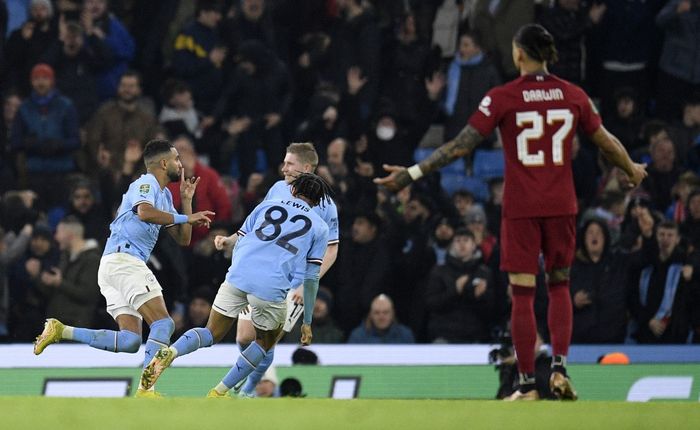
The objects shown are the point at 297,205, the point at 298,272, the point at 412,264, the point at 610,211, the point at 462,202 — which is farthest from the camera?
the point at 462,202

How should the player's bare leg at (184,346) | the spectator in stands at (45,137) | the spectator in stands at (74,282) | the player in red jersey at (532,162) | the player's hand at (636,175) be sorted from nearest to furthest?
the player in red jersey at (532,162) < the player's hand at (636,175) < the player's bare leg at (184,346) < the spectator in stands at (74,282) < the spectator in stands at (45,137)

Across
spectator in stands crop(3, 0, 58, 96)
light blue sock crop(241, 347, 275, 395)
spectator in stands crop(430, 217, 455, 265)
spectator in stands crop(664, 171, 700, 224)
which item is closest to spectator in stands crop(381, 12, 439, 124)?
spectator in stands crop(430, 217, 455, 265)

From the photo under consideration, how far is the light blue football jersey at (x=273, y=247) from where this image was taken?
404 inches

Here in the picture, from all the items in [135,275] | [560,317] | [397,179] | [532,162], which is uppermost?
[532,162]

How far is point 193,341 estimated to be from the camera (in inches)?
402

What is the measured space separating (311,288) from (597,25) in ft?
26.9

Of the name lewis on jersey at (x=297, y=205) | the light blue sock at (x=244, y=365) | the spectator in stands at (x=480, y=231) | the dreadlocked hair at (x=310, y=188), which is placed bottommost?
the light blue sock at (x=244, y=365)

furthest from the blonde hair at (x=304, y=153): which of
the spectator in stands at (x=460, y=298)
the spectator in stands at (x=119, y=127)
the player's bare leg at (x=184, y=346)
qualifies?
the spectator in stands at (x=119, y=127)

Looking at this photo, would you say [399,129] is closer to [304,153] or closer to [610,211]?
[610,211]

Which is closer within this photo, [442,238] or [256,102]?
[442,238]

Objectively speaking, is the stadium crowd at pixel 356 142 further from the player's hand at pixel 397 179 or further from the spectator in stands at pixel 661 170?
the player's hand at pixel 397 179

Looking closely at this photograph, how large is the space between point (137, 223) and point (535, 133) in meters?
3.01

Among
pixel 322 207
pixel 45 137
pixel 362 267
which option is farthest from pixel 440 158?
pixel 45 137

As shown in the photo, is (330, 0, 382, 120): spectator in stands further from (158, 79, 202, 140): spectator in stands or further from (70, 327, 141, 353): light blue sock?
(70, 327, 141, 353): light blue sock
